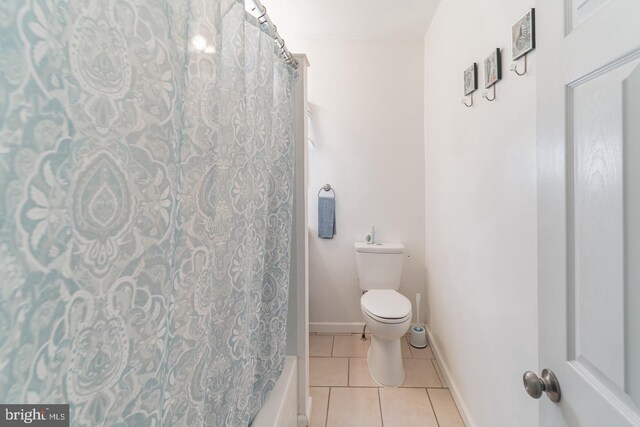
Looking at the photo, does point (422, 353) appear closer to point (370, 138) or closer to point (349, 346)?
point (349, 346)

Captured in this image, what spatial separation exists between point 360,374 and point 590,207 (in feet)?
5.82

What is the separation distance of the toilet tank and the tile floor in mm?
512

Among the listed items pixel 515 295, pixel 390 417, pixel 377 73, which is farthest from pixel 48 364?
pixel 377 73

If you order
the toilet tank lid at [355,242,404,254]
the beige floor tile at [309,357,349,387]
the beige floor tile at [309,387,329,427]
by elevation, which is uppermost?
the toilet tank lid at [355,242,404,254]

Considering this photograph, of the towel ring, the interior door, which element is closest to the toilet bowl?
the towel ring

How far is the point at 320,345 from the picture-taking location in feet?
7.32

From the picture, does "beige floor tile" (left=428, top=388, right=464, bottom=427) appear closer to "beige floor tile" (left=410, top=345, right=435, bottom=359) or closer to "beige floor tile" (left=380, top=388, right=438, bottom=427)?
"beige floor tile" (left=380, top=388, right=438, bottom=427)

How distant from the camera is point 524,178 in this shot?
980mm

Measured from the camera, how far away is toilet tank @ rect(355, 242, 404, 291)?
219cm

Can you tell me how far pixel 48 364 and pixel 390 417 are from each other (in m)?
1.67

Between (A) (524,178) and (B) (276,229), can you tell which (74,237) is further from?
(A) (524,178)

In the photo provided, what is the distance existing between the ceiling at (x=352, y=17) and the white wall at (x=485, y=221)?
194mm

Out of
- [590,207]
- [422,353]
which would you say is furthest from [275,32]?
[422,353]

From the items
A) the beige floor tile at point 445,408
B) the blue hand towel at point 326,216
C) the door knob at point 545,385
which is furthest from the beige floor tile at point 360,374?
the door knob at point 545,385
